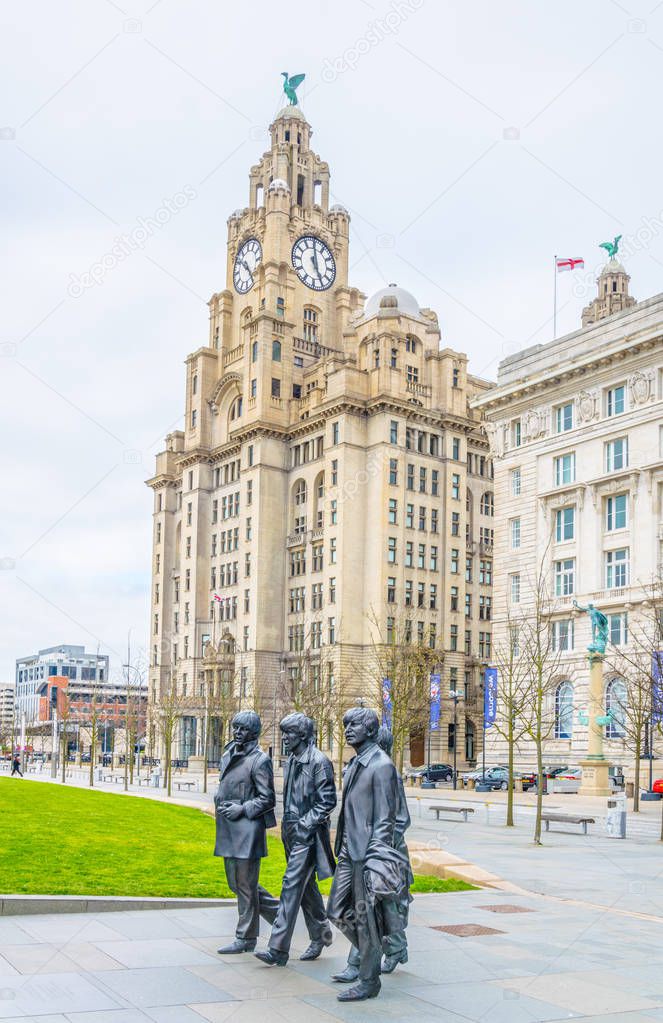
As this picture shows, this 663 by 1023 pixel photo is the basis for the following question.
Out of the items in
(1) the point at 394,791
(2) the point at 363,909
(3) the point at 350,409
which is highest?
(3) the point at 350,409

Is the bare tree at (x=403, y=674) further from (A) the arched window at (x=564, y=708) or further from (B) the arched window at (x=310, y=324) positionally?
(B) the arched window at (x=310, y=324)

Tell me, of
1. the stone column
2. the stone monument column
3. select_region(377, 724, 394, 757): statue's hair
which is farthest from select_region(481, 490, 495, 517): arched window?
select_region(377, 724, 394, 757): statue's hair

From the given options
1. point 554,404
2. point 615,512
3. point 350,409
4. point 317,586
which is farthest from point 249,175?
point 615,512

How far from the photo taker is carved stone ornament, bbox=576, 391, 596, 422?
193 ft

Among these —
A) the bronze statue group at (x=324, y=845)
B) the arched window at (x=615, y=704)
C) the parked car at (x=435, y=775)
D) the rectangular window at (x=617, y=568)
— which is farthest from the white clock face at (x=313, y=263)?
the bronze statue group at (x=324, y=845)

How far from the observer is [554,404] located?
6147cm

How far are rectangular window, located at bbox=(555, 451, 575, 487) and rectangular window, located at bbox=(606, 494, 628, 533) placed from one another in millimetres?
2787

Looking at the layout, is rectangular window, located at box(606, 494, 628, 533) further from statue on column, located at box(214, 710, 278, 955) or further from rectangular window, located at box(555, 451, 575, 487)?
statue on column, located at box(214, 710, 278, 955)

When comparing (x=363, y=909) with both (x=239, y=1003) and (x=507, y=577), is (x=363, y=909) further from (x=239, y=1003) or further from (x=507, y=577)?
(x=507, y=577)

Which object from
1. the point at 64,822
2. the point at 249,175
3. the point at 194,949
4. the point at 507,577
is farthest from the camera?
the point at 249,175

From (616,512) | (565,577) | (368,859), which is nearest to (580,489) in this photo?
(616,512)

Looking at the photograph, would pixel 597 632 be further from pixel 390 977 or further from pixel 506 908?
pixel 390 977

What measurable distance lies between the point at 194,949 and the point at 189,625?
9391 cm

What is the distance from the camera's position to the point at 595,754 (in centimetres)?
4756
